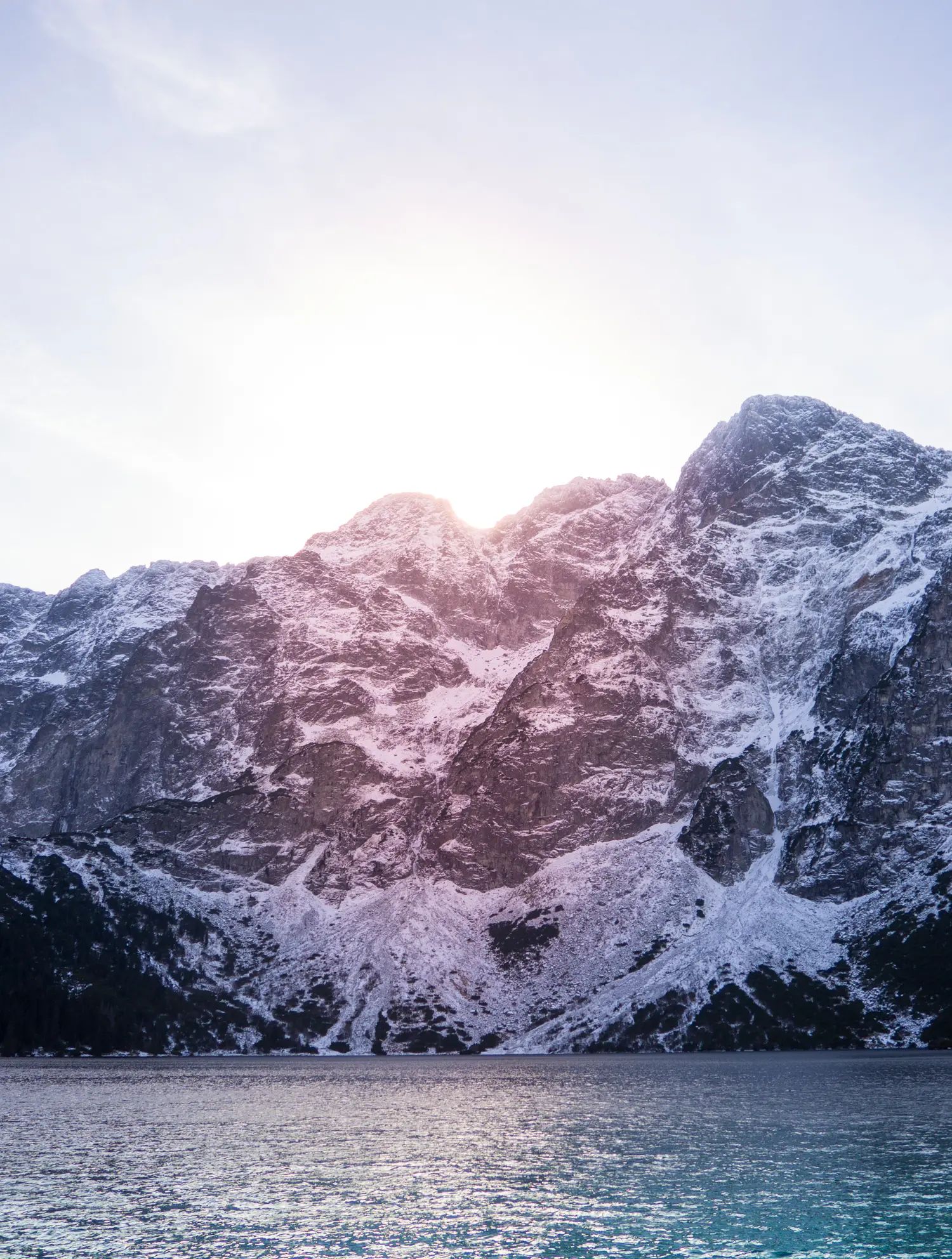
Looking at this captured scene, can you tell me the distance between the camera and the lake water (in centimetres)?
6175

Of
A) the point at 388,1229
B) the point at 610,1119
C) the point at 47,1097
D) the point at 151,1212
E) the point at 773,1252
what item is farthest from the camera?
the point at 47,1097

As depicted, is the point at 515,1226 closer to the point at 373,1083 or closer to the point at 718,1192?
the point at 718,1192

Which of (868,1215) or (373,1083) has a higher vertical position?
(868,1215)

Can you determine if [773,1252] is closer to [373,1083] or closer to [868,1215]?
[868,1215]

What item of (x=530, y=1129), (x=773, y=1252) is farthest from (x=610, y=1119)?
(x=773, y=1252)

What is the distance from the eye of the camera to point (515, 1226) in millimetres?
65188

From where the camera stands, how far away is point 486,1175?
274 ft

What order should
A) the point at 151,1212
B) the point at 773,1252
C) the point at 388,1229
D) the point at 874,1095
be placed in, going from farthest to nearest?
the point at 874,1095, the point at 151,1212, the point at 388,1229, the point at 773,1252

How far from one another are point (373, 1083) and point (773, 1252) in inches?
5353

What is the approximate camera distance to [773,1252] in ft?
191

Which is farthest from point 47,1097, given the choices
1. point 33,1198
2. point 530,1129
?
point 33,1198

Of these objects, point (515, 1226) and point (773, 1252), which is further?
point (515, 1226)

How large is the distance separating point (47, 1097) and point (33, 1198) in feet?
278

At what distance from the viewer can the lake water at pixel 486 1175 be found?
6175 cm
